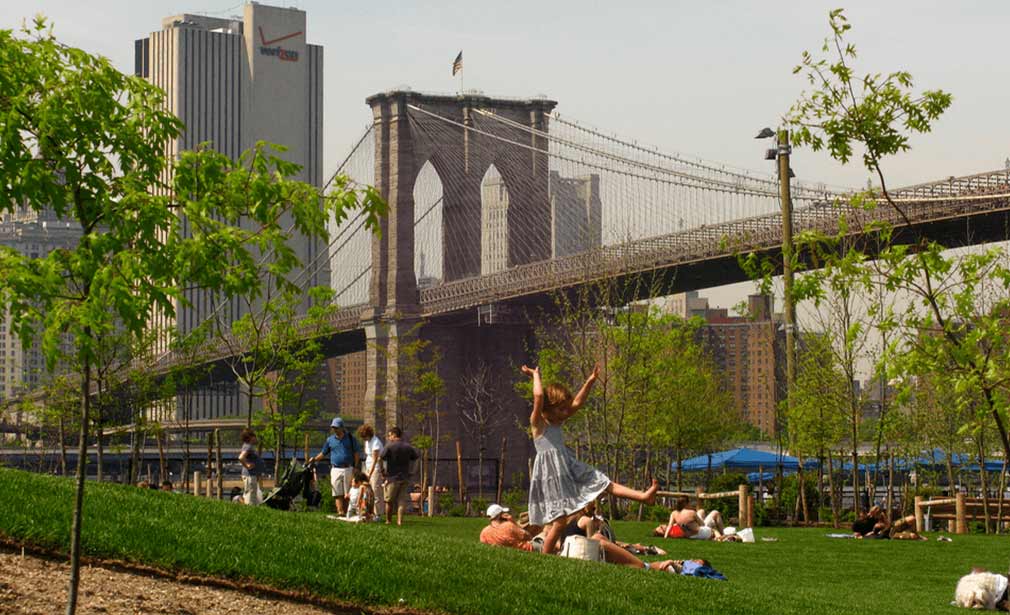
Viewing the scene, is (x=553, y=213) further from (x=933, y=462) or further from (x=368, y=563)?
(x=368, y=563)

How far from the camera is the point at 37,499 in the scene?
488 inches

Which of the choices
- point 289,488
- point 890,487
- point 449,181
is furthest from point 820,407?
point 449,181

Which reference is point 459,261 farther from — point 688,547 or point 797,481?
point 688,547

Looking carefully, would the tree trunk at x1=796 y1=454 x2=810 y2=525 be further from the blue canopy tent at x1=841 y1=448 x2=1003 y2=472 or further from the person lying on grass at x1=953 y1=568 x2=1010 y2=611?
the person lying on grass at x1=953 y1=568 x2=1010 y2=611

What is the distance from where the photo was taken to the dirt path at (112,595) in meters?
9.80

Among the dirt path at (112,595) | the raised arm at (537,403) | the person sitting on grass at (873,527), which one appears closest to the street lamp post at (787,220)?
the person sitting on grass at (873,527)

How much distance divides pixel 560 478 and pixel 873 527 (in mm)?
11767

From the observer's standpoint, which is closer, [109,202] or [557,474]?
[109,202]

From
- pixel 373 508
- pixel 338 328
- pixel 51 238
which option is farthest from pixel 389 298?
pixel 51 238

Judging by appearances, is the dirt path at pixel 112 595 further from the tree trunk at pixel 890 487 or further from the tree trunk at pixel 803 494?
the tree trunk at pixel 890 487

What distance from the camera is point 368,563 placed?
38.2ft

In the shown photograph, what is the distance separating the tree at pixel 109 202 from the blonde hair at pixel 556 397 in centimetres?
454

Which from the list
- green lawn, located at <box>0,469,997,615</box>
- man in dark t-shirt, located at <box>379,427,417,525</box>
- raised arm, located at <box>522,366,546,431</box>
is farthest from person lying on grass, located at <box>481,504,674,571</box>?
man in dark t-shirt, located at <box>379,427,417,525</box>

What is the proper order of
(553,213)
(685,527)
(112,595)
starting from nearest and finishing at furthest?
(112,595) → (685,527) → (553,213)
